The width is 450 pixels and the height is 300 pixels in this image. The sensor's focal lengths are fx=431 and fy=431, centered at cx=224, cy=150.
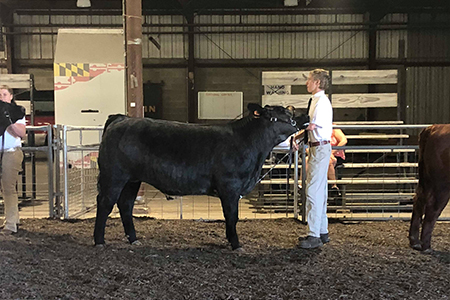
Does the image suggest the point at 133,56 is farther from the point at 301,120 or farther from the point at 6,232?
the point at 301,120

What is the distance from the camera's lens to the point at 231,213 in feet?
12.7

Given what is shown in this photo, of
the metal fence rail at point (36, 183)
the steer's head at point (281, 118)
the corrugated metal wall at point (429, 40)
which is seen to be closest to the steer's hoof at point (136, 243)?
the steer's head at point (281, 118)

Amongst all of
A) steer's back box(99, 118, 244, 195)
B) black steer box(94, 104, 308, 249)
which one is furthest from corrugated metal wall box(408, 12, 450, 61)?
steer's back box(99, 118, 244, 195)

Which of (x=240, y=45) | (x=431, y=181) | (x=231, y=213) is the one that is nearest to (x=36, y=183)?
(x=231, y=213)

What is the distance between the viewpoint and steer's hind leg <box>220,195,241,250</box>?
12.6ft

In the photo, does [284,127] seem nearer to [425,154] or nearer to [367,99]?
[425,154]

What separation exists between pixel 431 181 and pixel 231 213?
1903mm

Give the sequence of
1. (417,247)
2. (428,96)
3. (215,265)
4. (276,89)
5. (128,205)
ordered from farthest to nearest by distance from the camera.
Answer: (428,96) < (276,89) < (128,205) < (417,247) < (215,265)

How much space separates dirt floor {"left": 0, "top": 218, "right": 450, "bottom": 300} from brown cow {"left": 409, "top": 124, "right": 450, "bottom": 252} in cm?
21

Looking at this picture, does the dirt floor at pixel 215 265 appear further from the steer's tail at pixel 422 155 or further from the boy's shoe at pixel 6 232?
the steer's tail at pixel 422 155

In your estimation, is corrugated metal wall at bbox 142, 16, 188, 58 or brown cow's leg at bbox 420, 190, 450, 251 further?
corrugated metal wall at bbox 142, 16, 188, 58

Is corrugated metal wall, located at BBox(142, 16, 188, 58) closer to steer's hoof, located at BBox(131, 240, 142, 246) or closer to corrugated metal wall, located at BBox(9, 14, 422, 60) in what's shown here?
corrugated metal wall, located at BBox(9, 14, 422, 60)

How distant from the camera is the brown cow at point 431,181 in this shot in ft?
13.0

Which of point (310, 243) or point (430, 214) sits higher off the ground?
point (430, 214)
